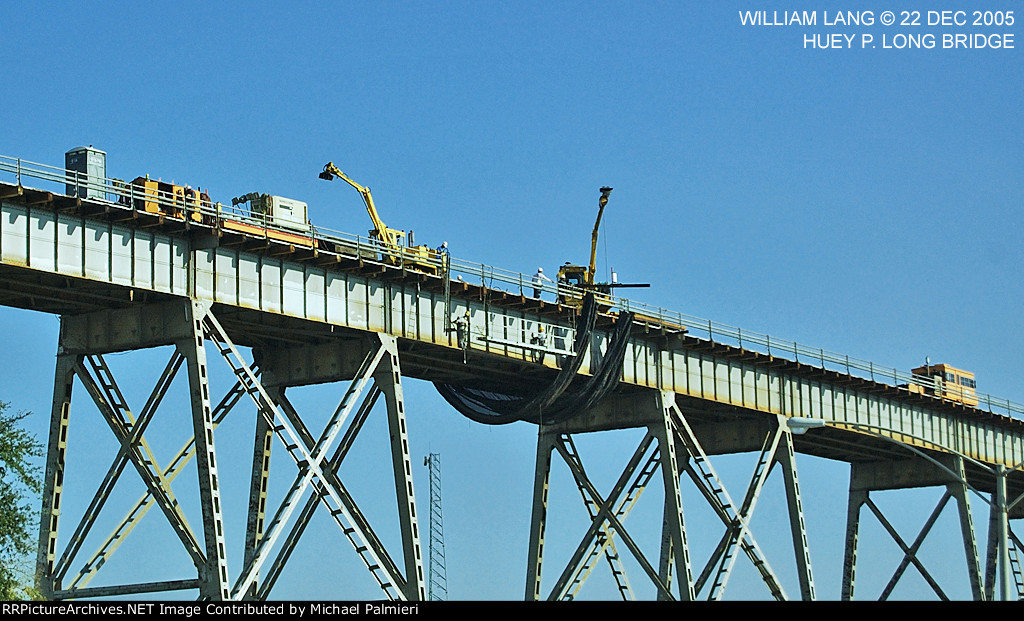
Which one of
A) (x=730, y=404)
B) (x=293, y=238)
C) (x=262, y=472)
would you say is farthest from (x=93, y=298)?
(x=730, y=404)

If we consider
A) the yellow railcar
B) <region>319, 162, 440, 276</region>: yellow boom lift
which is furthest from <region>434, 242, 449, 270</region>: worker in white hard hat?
the yellow railcar

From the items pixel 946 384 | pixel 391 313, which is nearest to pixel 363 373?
pixel 391 313

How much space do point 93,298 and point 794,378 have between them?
38.5m

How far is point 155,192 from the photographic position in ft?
173

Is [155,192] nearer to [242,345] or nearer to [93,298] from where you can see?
[93,298]

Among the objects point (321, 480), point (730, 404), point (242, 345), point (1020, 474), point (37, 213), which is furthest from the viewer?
point (1020, 474)

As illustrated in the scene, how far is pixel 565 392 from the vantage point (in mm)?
68125

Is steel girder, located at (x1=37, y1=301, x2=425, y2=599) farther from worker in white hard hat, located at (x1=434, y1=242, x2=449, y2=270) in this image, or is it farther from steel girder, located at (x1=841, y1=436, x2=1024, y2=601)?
steel girder, located at (x1=841, y1=436, x2=1024, y2=601)

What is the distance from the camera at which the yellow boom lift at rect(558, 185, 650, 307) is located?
68.5 meters

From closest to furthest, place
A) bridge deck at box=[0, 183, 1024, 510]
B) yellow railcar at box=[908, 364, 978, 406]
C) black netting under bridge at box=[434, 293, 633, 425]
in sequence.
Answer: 1. bridge deck at box=[0, 183, 1024, 510]
2. black netting under bridge at box=[434, 293, 633, 425]
3. yellow railcar at box=[908, 364, 978, 406]

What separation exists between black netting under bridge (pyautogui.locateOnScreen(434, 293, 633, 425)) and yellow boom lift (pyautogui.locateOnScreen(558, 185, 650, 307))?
141cm

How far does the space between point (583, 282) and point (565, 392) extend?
34.3 feet

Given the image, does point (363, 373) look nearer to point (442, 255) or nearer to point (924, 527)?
point (442, 255)

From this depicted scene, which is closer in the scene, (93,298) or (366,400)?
(93,298)
